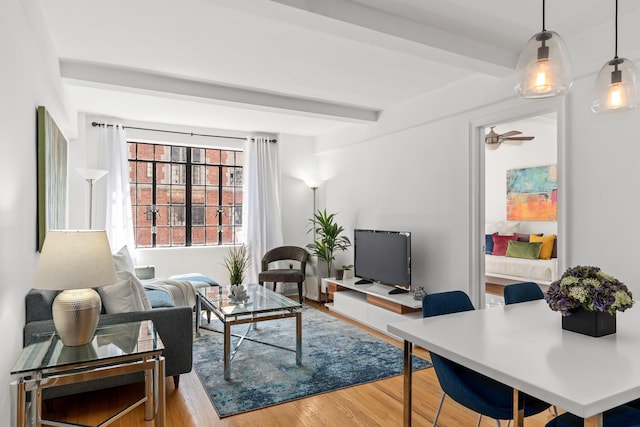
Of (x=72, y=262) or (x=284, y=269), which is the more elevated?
(x=72, y=262)

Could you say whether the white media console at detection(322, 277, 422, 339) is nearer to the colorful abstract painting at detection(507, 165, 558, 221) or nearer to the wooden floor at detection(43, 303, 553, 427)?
the wooden floor at detection(43, 303, 553, 427)

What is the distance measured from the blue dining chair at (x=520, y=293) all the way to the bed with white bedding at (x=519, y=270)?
3520 millimetres

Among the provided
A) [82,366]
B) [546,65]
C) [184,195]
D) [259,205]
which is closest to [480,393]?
[546,65]

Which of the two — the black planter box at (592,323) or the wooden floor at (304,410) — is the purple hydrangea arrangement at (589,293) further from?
the wooden floor at (304,410)

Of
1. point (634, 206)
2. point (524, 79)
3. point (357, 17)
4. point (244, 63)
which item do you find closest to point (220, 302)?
point (244, 63)

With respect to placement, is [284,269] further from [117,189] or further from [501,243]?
[501,243]

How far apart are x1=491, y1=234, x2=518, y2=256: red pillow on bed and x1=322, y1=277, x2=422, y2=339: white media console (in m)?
2.86

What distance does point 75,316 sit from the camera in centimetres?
209

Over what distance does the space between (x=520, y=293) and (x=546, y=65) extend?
4.61 feet

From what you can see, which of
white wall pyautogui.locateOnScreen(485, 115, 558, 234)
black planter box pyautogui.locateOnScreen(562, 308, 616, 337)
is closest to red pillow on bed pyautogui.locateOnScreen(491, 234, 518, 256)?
white wall pyautogui.locateOnScreen(485, 115, 558, 234)

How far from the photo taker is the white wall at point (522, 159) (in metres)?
6.42

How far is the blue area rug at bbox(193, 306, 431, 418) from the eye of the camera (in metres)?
2.92

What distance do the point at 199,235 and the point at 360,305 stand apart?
9.52 ft

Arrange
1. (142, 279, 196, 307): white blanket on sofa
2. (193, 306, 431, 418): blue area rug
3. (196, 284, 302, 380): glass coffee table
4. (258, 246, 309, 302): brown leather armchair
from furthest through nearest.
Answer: (258, 246, 309, 302): brown leather armchair < (142, 279, 196, 307): white blanket on sofa < (196, 284, 302, 380): glass coffee table < (193, 306, 431, 418): blue area rug
